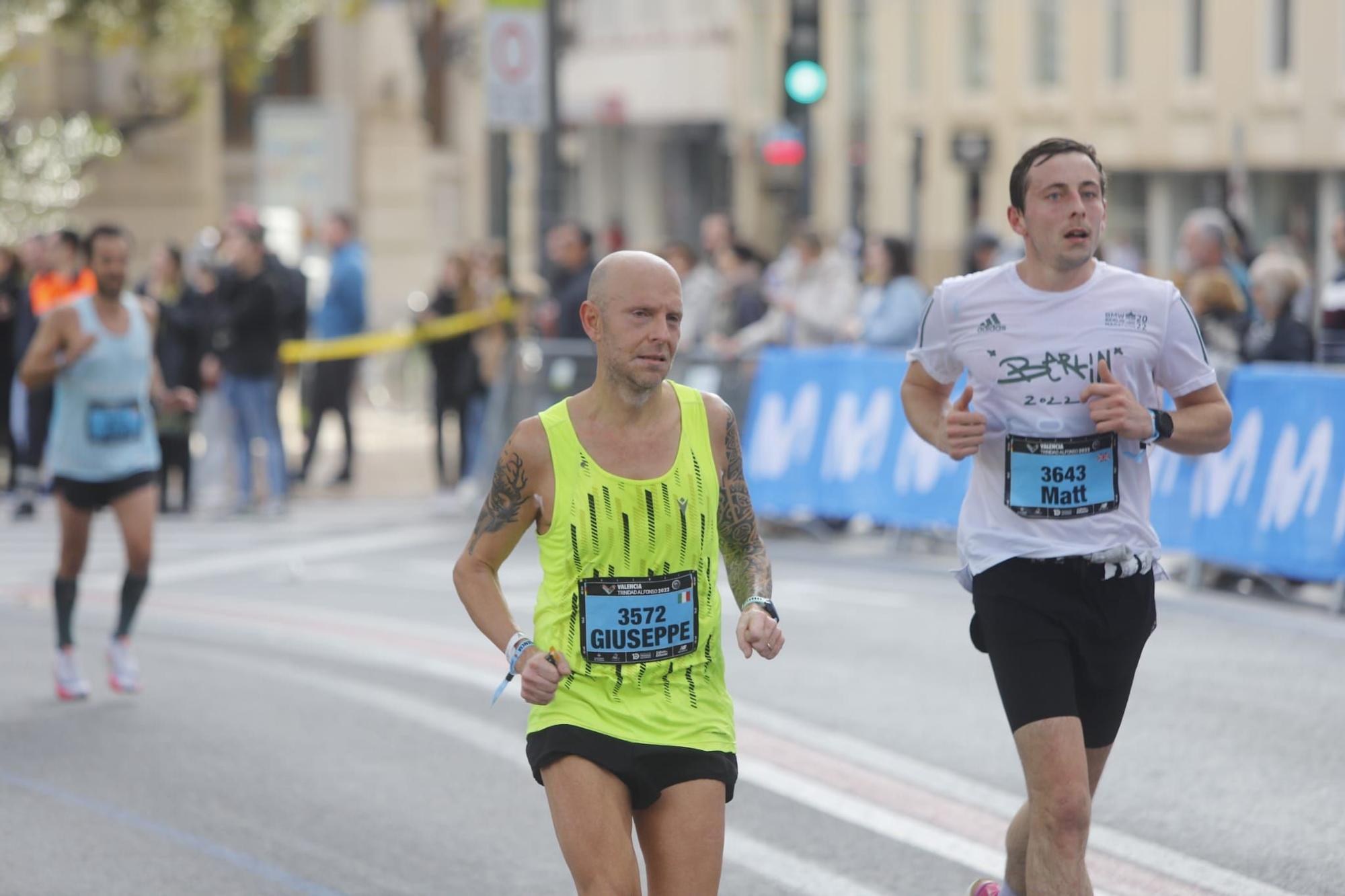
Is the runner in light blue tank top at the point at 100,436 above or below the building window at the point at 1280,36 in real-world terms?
below

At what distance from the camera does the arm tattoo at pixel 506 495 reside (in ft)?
16.0

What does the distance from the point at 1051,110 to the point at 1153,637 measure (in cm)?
2831

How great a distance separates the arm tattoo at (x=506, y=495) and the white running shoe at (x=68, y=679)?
5299 millimetres

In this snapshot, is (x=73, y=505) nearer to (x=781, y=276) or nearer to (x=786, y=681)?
(x=786, y=681)

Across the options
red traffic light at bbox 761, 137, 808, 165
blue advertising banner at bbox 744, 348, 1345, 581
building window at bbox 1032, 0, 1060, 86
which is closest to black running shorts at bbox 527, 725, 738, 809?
blue advertising banner at bbox 744, 348, 1345, 581

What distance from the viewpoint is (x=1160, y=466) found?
12367mm

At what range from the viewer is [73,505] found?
31.7 ft

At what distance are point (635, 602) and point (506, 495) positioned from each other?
0.38 meters

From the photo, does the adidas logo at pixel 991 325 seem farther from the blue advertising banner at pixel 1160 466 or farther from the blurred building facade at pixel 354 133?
the blurred building facade at pixel 354 133

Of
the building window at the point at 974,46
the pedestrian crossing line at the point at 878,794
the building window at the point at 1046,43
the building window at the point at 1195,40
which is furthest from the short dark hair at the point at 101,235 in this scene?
the building window at the point at 974,46

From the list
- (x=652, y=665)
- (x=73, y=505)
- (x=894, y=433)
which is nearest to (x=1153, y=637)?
(x=894, y=433)

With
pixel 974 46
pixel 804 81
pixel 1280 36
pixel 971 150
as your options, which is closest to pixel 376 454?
pixel 804 81

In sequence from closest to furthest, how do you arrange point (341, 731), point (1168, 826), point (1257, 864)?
1. point (1257, 864)
2. point (1168, 826)
3. point (341, 731)

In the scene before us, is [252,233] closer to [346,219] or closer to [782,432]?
[346,219]
